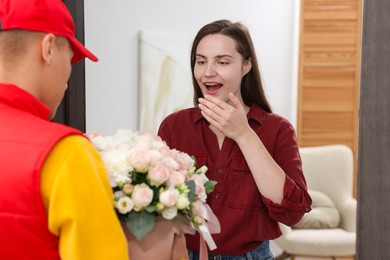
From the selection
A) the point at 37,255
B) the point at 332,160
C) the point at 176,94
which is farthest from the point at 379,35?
the point at 332,160

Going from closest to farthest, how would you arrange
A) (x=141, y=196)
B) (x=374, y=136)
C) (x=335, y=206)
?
(x=141, y=196) → (x=374, y=136) → (x=335, y=206)

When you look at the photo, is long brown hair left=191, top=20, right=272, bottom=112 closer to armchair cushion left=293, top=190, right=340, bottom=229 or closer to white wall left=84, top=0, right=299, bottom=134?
white wall left=84, top=0, right=299, bottom=134

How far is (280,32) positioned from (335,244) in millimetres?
1548

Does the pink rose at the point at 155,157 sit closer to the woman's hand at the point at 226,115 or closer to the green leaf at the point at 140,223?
the green leaf at the point at 140,223

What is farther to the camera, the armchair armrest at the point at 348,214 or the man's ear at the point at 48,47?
the armchair armrest at the point at 348,214

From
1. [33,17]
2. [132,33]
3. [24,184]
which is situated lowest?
[24,184]

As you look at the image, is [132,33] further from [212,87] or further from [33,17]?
[33,17]

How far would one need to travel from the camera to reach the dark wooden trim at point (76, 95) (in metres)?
1.48

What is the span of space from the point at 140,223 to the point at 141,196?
5 cm

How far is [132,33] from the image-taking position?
332 cm

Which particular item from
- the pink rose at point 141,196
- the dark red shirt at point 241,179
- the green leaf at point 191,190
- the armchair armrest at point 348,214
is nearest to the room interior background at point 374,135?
the dark red shirt at point 241,179

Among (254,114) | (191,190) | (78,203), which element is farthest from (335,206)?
(78,203)

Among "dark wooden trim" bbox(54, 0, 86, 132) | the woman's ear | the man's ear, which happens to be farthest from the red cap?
the woman's ear

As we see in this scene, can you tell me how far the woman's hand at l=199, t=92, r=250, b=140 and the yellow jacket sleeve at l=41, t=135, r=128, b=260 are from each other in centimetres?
68
